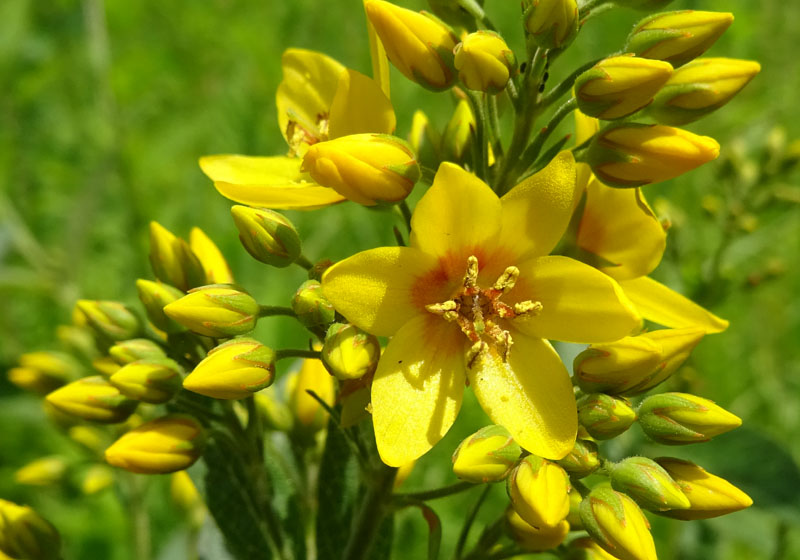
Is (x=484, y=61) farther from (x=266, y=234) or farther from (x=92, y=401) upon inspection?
(x=92, y=401)

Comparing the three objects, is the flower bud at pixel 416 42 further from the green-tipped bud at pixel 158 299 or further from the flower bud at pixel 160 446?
the flower bud at pixel 160 446

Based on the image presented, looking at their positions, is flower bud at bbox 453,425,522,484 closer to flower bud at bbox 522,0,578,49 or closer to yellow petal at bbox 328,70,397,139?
yellow petal at bbox 328,70,397,139

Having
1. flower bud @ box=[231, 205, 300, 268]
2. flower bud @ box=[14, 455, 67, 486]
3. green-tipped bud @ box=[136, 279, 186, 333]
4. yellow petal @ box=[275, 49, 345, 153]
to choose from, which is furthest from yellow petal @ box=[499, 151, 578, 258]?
flower bud @ box=[14, 455, 67, 486]

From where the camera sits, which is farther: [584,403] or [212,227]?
[212,227]

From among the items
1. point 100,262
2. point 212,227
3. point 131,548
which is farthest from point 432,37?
point 100,262

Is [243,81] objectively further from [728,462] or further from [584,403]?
[584,403]

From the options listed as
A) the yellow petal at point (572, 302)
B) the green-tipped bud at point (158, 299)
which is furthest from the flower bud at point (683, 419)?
the green-tipped bud at point (158, 299)
